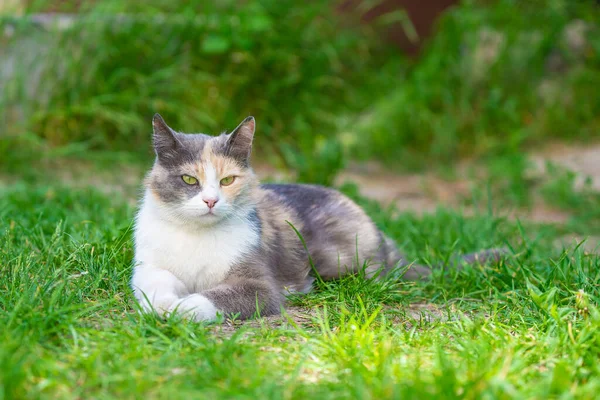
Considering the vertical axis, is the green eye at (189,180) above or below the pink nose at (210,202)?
above

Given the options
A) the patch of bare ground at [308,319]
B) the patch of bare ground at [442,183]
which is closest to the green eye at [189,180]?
the patch of bare ground at [308,319]

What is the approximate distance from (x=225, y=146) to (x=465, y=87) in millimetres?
4710

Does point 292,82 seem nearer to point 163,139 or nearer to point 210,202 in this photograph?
point 163,139

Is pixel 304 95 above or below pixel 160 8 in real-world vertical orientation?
below

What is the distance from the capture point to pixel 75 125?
19.7 ft

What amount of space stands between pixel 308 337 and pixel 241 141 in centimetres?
100

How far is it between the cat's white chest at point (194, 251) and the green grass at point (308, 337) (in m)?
0.19

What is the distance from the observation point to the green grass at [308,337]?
6.45 ft

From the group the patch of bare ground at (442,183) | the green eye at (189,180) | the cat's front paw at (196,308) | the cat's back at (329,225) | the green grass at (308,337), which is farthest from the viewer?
the patch of bare ground at (442,183)

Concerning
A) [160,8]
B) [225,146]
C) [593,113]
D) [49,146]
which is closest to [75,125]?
[49,146]

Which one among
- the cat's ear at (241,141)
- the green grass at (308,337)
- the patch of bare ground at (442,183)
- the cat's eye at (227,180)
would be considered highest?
the cat's ear at (241,141)

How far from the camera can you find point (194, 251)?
2854mm

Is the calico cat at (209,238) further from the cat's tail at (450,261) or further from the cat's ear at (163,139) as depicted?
the cat's tail at (450,261)

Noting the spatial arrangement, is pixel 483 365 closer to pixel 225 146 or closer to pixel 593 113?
pixel 225 146
